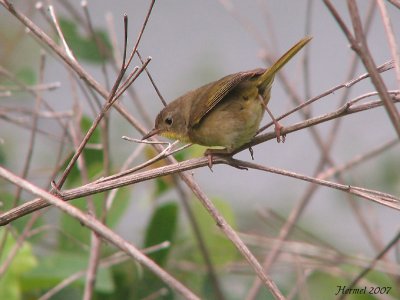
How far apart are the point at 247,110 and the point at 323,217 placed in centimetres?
253

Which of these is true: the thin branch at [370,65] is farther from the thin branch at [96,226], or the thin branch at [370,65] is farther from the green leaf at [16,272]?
the green leaf at [16,272]

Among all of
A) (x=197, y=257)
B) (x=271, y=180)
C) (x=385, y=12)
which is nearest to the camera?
(x=385, y=12)

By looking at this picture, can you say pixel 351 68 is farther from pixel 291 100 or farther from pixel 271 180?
pixel 271 180

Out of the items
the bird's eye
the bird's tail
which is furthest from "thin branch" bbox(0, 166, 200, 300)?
the bird's eye

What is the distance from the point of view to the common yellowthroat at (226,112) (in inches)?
114

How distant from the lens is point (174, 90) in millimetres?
5254

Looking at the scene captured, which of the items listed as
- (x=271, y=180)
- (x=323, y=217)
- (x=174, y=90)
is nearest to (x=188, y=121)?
(x=174, y=90)

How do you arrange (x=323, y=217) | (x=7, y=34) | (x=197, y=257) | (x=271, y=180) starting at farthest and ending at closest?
1. (x=271, y=180)
2. (x=323, y=217)
3. (x=7, y=34)
4. (x=197, y=257)

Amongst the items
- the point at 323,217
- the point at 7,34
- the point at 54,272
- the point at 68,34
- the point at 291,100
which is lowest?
the point at 323,217

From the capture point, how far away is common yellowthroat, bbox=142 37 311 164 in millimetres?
2902

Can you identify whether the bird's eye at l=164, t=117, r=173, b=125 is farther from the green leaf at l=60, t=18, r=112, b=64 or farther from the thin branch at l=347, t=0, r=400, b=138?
the thin branch at l=347, t=0, r=400, b=138

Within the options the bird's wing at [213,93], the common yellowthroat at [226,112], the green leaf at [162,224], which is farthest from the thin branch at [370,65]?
the green leaf at [162,224]

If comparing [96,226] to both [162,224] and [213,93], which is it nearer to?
[213,93]

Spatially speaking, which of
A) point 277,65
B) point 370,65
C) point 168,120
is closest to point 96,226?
point 370,65
